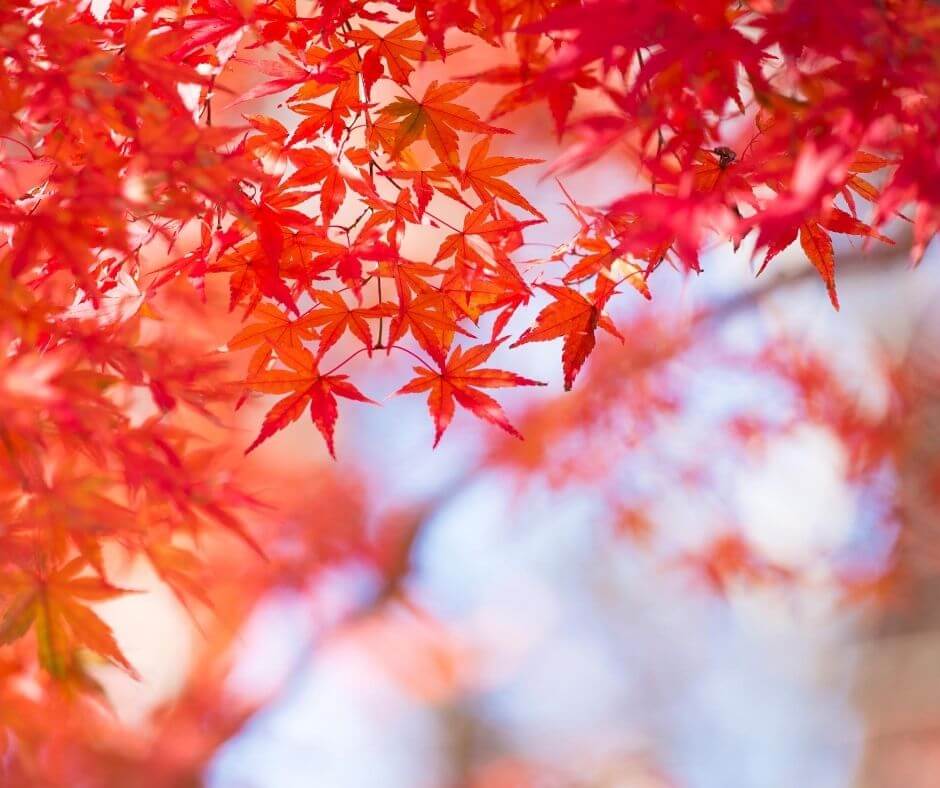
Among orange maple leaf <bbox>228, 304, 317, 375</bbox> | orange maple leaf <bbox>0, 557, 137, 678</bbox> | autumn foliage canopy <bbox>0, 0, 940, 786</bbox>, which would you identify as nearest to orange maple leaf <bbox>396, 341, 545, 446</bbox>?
autumn foliage canopy <bbox>0, 0, 940, 786</bbox>

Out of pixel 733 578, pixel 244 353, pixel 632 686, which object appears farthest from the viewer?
pixel 632 686

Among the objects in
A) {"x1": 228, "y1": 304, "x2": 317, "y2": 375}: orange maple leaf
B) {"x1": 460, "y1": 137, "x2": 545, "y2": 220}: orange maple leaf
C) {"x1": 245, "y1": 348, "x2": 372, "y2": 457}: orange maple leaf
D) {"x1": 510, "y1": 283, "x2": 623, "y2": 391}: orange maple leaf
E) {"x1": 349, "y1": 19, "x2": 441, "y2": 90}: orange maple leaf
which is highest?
{"x1": 349, "y1": 19, "x2": 441, "y2": 90}: orange maple leaf

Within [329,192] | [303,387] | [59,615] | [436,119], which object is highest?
[436,119]

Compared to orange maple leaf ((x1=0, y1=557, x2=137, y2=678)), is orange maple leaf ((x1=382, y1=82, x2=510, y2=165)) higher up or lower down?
higher up

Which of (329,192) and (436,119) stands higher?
(436,119)

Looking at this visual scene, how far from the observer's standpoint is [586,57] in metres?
0.80

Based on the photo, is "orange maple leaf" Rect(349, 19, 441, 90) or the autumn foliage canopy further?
"orange maple leaf" Rect(349, 19, 441, 90)

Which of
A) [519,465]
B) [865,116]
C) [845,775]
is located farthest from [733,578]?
[865,116]

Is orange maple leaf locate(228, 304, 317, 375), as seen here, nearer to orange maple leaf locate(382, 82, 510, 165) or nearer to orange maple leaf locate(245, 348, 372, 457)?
orange maple leaf locate(245, 348, 372, 457)

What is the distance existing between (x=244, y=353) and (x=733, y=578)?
288 centimetres

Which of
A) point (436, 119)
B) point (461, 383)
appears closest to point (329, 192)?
point (436, 119)

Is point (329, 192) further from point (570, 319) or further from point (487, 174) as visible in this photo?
point (570, 319)

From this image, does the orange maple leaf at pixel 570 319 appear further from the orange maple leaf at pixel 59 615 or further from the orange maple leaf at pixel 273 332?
the orange maple leaf at pixel 59 615

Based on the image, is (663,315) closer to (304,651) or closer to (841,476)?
(841,476)
